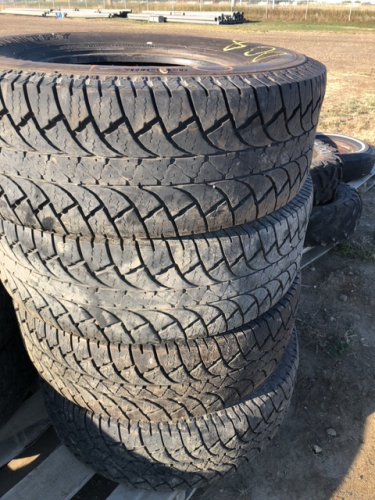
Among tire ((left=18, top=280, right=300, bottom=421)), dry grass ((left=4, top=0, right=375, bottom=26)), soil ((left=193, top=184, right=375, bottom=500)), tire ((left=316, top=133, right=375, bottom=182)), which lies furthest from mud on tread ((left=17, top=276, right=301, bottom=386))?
dry grass ((left=4, top=0, right=375, bottom=26))

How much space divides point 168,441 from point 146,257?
3.00 ft

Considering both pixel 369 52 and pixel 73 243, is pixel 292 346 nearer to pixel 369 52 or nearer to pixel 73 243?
pixel 73 243

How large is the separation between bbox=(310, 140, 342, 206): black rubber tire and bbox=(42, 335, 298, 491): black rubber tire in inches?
87.1

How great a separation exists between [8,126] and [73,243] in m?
0.40

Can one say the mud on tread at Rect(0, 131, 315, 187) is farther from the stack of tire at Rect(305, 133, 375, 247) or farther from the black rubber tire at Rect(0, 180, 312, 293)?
the stack of tire at Rect(305, 133, 375, 247)

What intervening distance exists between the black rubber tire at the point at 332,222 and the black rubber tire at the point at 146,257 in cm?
233

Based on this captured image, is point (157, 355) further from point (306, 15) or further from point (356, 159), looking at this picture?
point (306, 15)

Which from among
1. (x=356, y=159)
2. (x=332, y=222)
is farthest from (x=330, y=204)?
(x=356, y=159)

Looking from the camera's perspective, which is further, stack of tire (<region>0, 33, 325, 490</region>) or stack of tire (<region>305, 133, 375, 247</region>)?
stack of tire (<region>305, 133, 375, 247</region>)

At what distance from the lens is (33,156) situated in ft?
4.17

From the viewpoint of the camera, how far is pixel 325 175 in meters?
3.72

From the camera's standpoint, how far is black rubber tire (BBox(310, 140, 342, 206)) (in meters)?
3.69

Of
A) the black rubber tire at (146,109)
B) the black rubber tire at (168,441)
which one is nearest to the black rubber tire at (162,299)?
the black rubber tire at (146,109)

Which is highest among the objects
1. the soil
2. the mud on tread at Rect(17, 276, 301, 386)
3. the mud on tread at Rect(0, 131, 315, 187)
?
the mud on tread at Rect(0, 131, 315, 187)
